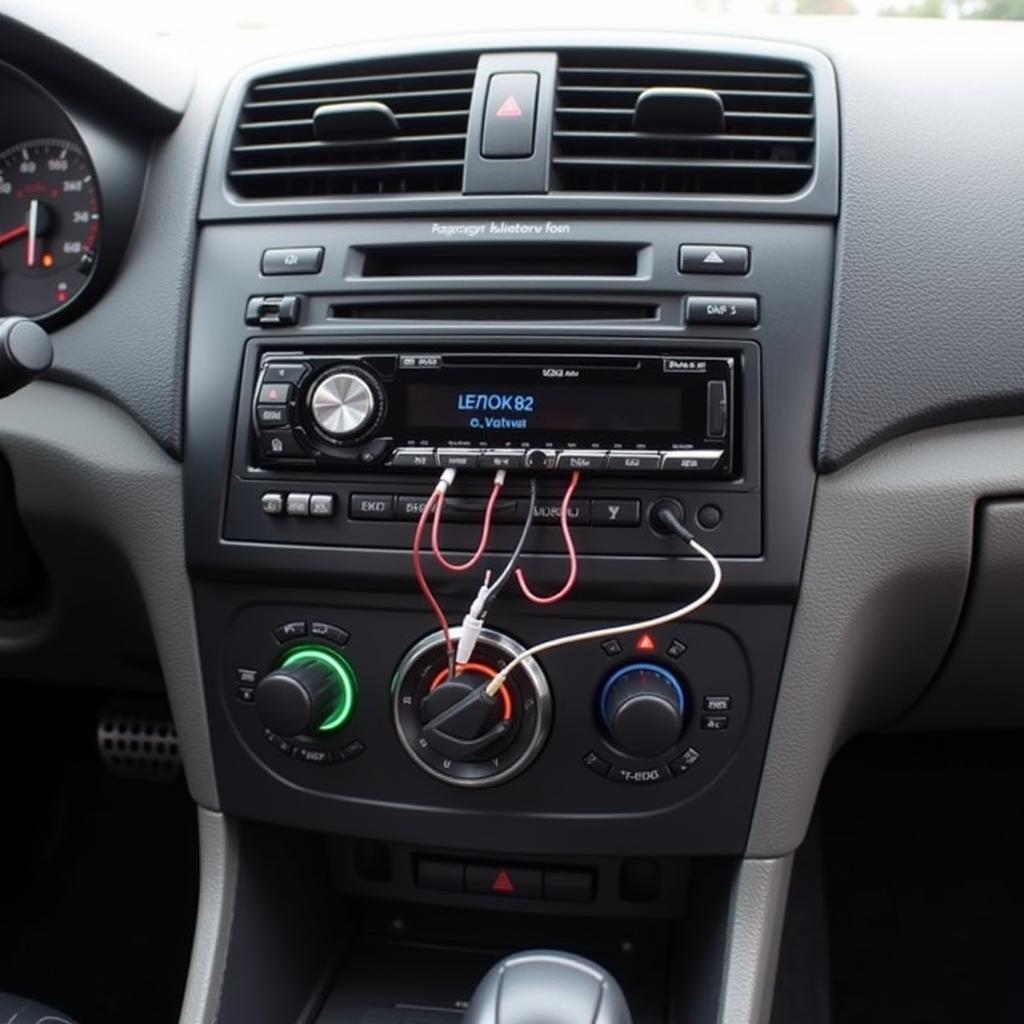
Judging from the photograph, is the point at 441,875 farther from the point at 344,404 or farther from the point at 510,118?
the point at 510,118

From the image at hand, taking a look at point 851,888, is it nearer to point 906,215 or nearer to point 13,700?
point 906,215

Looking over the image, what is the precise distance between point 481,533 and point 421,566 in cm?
→ 6

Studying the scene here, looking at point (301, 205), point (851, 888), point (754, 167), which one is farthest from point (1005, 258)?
point (851, 888)

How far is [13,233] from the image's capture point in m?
1.16

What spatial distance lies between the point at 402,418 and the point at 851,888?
3.67 ft

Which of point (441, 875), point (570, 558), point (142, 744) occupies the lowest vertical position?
point (142, 744)

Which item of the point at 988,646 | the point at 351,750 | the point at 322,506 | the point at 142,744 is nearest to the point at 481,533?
the point at 322,506

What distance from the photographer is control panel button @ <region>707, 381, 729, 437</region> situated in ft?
3.13

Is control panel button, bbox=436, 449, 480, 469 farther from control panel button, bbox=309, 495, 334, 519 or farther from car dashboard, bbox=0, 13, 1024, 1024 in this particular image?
control panel button, bbox=309, 495, 334, 519

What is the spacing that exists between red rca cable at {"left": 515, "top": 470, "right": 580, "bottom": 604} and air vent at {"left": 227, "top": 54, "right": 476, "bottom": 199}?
1.04 ft

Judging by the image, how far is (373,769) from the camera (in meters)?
1.06

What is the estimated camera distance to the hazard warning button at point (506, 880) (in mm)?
1171

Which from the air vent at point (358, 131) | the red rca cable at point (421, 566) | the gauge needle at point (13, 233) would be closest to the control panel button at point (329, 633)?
the red rca cable at point (421, 566)

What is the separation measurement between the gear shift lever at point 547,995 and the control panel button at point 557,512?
36 centimetres
